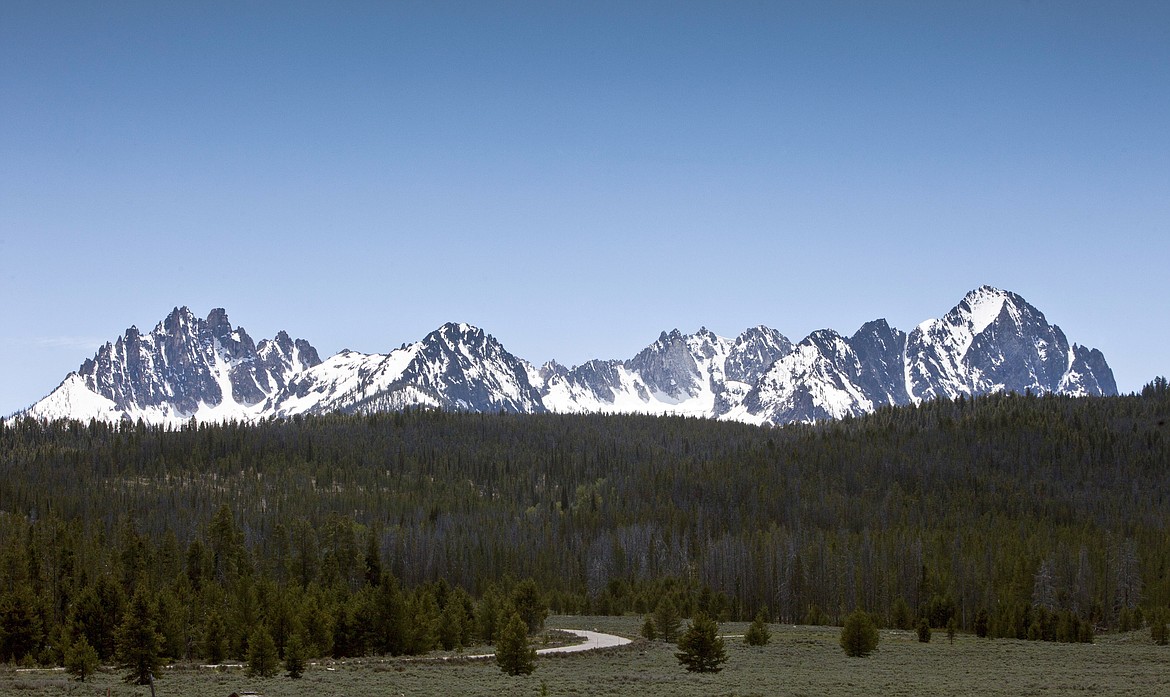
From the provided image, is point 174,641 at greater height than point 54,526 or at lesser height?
lesser

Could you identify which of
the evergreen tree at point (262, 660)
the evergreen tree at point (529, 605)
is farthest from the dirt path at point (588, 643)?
the evergreen tree at point (262, 660)

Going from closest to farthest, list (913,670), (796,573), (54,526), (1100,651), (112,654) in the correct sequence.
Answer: (913,670), (112,654), (1100,651), (54,526), (796,573)

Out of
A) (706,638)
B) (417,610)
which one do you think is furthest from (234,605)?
(706,638)

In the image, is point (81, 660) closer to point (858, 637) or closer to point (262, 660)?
point (262, 660)

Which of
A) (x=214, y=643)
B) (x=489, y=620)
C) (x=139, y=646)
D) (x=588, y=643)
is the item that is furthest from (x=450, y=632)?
(x=139, y=646)

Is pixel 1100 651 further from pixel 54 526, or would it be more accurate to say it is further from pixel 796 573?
pixel 54 526

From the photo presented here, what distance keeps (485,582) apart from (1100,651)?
95421 mm

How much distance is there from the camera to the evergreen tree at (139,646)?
62.2 m

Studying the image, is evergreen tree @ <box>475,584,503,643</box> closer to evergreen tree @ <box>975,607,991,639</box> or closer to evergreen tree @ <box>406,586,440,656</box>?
evergreen tree @ <box>406,586,440,656</box>

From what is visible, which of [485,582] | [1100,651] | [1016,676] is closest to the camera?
[1016,676]

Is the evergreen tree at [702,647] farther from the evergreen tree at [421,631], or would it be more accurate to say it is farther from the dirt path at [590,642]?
the evergreen tree at [421,631]

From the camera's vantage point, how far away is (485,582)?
167125 mm

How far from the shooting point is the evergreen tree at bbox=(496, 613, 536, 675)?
2591 inches

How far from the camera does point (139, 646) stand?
208 feet
